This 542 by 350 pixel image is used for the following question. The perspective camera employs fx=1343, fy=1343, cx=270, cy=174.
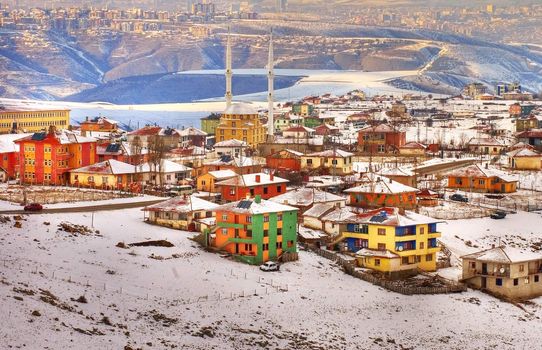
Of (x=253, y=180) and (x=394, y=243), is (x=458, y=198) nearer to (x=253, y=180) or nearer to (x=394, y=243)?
(x=253, y=180)

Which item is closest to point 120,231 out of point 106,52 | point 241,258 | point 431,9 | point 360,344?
point 241,258

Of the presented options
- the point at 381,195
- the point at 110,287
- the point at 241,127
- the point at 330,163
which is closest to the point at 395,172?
the point at 330,163

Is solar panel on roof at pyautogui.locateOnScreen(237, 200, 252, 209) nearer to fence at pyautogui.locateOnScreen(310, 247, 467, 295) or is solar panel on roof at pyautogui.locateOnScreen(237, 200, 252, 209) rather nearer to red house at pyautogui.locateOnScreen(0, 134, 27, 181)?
fence at pyautogui.locateOnScreen(310, 247, 467, 295)

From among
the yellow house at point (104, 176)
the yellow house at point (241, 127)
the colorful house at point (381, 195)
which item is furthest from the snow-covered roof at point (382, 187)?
the yellow house at point (241, 127)

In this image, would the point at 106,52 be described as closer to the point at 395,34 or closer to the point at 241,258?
the point at 395,34

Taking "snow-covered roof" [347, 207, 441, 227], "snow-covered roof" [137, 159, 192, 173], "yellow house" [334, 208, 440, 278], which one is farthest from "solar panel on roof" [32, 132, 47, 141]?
"yellow house" [334, 208, 440, 278]

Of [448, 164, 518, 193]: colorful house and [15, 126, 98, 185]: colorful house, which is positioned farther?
[448, 164, 518, 193]: colorful house

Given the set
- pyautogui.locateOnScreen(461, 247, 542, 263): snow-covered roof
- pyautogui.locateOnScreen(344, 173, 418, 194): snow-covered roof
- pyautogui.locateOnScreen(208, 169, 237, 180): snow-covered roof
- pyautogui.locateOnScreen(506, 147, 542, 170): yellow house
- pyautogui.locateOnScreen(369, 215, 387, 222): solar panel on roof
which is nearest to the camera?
pyautogui.locateOnScreen(461, 247, 542, 263): snow-covered roof
